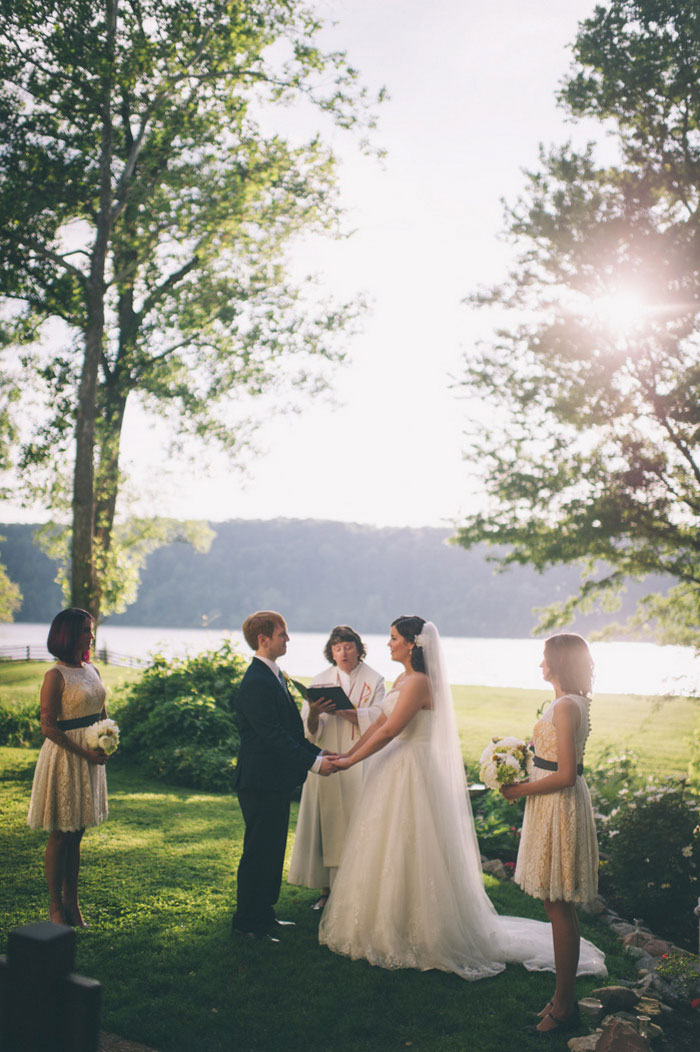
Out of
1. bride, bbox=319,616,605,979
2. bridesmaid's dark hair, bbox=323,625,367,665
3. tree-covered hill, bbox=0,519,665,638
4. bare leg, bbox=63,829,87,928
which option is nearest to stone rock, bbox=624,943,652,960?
bride, bbox=319,616,605,979

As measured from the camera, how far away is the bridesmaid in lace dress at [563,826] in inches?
182

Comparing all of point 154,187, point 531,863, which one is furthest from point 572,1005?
point 154,187

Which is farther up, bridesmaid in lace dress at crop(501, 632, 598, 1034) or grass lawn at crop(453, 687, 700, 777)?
bridesmaid in lace dress at crop(501, 632, 598, 1034)

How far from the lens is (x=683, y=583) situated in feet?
46.9

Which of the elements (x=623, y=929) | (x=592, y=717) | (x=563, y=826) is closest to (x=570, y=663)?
(x=563, y=826)

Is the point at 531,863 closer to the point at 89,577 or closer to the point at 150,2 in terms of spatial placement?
the point at 89,577

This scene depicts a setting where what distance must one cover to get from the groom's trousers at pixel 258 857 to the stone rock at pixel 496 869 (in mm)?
3065

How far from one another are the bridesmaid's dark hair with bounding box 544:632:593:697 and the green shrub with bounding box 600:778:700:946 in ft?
10.5

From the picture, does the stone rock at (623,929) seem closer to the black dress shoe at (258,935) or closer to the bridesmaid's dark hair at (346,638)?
the black dress shoe at (258,935)

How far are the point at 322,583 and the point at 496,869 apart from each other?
146998 millimetres

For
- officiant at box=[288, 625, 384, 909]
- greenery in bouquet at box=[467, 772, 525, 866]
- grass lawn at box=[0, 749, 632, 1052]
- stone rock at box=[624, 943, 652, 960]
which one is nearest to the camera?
grass lawn at box=[0, 749, 632, 1052]

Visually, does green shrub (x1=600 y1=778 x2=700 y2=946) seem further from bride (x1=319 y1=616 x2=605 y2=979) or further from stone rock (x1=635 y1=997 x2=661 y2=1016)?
stone rock (x1=635 y1=997 x2=661 y2=1016)

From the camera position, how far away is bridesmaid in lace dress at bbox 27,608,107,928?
5.67 metres
